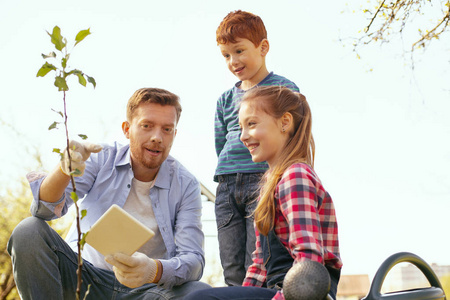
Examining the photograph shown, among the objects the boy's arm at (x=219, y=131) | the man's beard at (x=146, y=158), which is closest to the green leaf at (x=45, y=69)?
the man's beard at (x=146, y=158)

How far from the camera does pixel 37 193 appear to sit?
2480 mm

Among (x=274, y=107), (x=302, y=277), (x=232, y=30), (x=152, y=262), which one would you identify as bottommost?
(x=152, y=262)

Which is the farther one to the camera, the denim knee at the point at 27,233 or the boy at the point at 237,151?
the boy at the point at 237,151

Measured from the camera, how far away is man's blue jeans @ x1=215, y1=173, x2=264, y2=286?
266 centimetres

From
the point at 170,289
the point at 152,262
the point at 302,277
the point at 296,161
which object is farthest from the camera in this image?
the point at 170,289

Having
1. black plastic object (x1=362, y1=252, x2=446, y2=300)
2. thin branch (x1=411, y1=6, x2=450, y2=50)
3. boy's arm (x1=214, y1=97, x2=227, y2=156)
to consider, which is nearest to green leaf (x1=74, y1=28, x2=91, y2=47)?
black plastic object (x1=362, y1=252, x2=446, y2=300)

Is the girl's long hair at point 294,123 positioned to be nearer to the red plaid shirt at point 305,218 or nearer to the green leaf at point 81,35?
the red plaid shirt at point 305,218

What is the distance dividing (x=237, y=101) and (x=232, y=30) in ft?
1.26

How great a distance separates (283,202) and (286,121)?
1.34 feet

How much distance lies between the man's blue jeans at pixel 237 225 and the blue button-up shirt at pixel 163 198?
0.15 m

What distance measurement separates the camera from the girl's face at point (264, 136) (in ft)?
6.62

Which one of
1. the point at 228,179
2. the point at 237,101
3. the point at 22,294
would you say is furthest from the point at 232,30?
the point at 22,294

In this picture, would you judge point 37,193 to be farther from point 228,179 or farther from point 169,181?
point 228,179

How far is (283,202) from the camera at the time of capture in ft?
5.74
